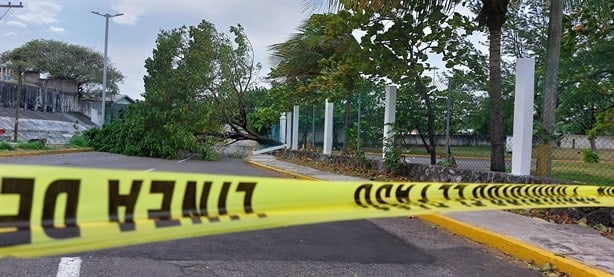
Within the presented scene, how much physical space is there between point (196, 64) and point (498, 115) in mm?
16590

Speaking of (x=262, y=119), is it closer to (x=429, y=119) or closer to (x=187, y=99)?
(x=187, y=99)

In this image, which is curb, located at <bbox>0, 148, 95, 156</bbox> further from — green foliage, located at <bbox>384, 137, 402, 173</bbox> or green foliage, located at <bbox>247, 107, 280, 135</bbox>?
green foliage, located at <bbox>384, 137, 402, 173</bbox>

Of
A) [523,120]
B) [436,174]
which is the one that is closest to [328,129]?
[436,174]

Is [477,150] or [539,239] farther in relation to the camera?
[477,150]

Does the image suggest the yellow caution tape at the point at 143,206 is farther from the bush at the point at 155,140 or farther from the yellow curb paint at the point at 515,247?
the bush at the point at 155,140

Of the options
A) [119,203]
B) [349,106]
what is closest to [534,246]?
[119,203]

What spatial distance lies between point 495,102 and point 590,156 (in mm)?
2426

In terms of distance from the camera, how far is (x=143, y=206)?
212 centimetres

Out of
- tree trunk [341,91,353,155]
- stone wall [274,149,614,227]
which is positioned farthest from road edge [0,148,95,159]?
tree trunk [341,91,353,155]

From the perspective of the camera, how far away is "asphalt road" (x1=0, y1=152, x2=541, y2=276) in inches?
168

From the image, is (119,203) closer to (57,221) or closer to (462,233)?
(57,221)

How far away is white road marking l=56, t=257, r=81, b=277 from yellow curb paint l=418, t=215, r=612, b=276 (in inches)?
177

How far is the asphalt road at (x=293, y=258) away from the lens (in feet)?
14.0

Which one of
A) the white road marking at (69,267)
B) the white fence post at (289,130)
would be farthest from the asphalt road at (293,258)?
the white fence post at (289,130)
